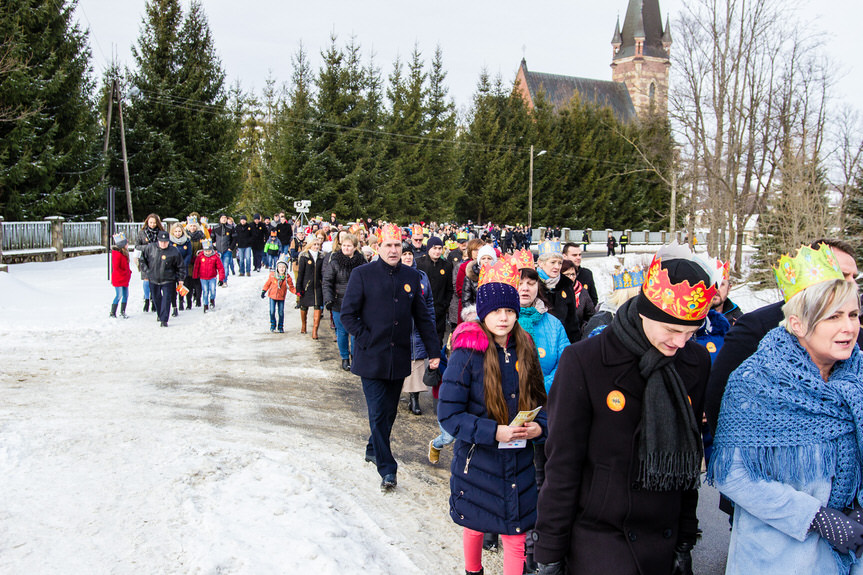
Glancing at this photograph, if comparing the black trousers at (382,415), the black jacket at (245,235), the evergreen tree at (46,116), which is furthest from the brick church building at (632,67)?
the black trousers at (382,415)

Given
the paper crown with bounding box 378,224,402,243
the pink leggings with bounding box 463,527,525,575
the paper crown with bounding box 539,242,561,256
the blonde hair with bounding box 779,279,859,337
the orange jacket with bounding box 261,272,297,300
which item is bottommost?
the pink leggings with bounding box 463,527,525,575

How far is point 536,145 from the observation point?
62.6 m

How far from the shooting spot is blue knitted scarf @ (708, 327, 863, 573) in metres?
2.48

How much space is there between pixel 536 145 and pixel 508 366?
61.2 m

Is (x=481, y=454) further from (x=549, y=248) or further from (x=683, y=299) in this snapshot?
(x=549, y=248)

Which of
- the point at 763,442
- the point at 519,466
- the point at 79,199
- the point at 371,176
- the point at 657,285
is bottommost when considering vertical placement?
the point at 519,466

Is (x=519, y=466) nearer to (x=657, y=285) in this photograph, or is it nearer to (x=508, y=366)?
(x=508, y=366)

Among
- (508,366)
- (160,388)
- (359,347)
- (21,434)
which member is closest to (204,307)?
(160,388)

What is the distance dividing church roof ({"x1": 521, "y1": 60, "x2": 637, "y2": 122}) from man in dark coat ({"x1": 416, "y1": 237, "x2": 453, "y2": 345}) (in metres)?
74.5

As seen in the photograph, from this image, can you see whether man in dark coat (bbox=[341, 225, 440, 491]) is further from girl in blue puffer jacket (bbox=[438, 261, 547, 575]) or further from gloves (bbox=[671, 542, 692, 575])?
gloves (bbox=[671, 542, 692, 575])

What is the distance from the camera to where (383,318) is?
5.91m

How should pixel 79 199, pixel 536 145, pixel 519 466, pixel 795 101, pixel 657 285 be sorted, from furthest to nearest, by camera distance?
1. pixel 536 145
2. pixel 79 199
3. pixel 795 101
4. pixel 519 466
5. pixel 657 285

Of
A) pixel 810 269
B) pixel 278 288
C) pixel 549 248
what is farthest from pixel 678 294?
pixel 278 288

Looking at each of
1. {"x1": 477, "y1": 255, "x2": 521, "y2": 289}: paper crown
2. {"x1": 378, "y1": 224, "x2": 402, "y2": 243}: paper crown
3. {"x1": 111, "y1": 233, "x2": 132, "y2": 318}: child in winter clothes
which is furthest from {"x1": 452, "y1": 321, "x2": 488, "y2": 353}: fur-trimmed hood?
{"x1": 111, "y1": 233, "x2": 132, "y2": 318}: child in winter clothes
